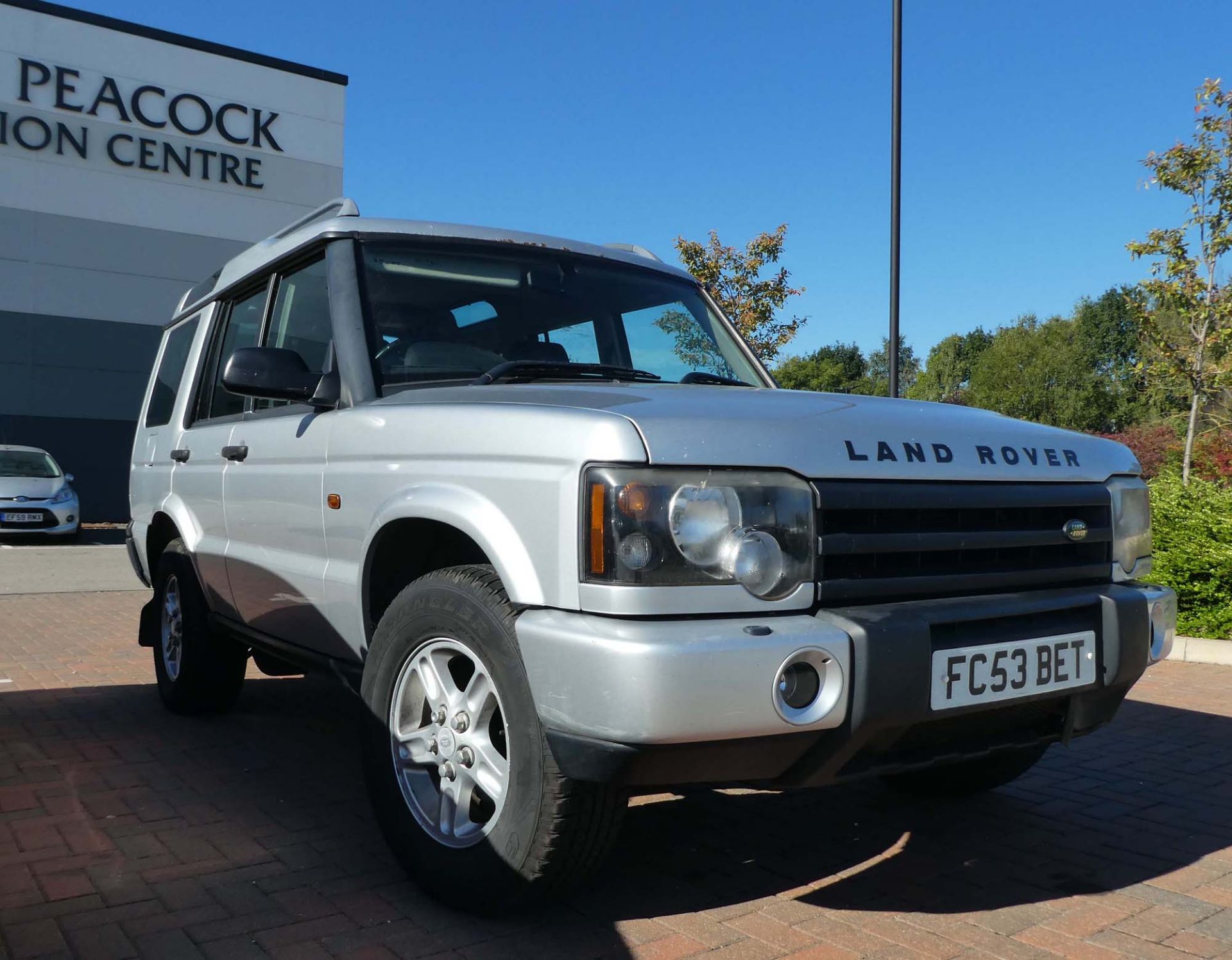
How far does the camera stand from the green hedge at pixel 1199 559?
299 inches

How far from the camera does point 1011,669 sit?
274 cm

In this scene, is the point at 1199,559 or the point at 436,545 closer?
the point at 436,545

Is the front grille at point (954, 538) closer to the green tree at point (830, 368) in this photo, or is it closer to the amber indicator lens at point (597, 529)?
the amber indicator lens at point (597, 529)

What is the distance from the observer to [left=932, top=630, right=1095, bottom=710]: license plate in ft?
8.54

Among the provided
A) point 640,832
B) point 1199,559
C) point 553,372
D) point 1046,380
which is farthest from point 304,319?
point 1046,380

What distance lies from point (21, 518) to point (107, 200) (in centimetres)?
745

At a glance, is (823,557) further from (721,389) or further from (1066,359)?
(1066,359)

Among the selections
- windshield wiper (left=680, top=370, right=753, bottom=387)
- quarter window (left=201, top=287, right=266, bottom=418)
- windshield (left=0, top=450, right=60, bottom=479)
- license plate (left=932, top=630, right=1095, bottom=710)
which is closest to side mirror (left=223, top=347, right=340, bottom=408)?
quarter window (left=201, top=287, right=266, bottom=418)

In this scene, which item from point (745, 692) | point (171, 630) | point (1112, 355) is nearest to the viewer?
point (745, 692)

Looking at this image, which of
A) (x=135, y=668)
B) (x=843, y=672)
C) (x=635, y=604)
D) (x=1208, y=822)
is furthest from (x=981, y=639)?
(x=135, y=668)

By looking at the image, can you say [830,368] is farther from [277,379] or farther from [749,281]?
[277,379]

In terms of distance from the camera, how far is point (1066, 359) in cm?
5078

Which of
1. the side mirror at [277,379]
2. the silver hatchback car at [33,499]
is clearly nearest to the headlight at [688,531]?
the side mirror at [277,379]

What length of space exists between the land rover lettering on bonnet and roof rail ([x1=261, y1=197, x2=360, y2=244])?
125 millimetres
